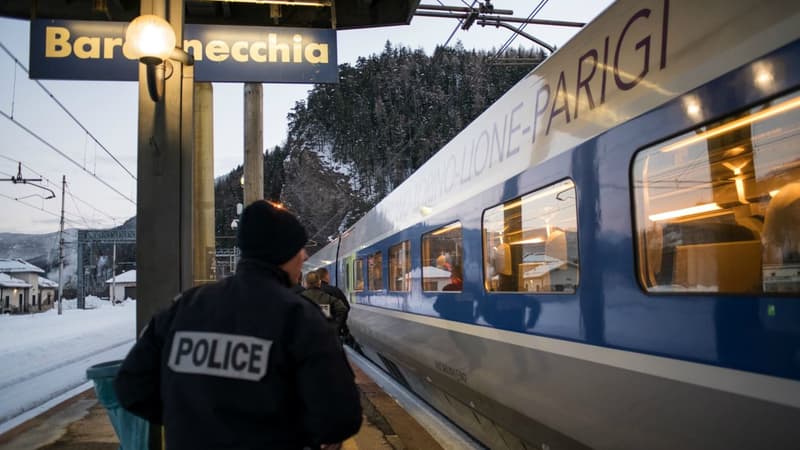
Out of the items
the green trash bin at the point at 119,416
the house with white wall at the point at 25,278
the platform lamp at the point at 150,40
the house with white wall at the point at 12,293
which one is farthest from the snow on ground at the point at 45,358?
the house with white wall at the point at 25,278

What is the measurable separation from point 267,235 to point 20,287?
236ft

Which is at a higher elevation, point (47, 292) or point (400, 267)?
point (400, 267)

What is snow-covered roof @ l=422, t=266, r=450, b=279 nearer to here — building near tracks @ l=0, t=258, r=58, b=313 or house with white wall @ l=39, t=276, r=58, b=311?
building near tracks @ l=0, t=258, r=58, b=313

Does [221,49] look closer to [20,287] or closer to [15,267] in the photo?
[20,287]

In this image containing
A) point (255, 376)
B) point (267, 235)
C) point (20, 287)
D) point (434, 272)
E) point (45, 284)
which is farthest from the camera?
point (45, 284)

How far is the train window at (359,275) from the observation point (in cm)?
1312

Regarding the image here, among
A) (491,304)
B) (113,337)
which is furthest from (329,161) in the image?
(491,304)

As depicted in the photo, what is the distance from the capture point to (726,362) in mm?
2459

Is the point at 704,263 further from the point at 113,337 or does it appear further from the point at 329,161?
the point at 329,161

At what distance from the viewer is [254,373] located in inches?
69.6

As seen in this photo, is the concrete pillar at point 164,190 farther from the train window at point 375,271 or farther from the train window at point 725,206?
the train window at point 375,271

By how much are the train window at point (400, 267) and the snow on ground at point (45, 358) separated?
4.72 m

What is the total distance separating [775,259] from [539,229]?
6.50 ft

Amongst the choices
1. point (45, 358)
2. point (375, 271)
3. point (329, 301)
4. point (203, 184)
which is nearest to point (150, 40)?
point (329, 301)
